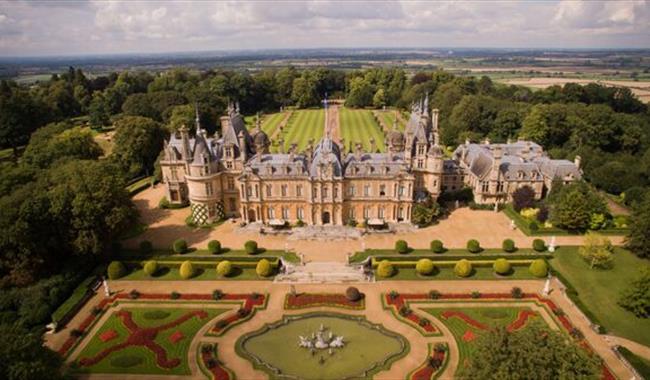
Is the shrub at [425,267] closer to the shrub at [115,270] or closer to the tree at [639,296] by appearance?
the tree at [639,296]

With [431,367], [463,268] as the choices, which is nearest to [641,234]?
[463,268]

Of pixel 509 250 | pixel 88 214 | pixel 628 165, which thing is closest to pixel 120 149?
pixel 88 214

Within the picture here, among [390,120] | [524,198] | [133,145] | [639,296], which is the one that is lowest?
[639,296]

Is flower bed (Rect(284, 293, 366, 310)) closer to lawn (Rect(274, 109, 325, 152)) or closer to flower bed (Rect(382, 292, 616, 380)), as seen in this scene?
flower bed (Rect(382, 292, 616, 380))

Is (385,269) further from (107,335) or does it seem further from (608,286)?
(107,335)

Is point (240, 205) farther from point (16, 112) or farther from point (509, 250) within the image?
point (16, 112)

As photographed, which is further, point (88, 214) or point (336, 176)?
point (336, 176)

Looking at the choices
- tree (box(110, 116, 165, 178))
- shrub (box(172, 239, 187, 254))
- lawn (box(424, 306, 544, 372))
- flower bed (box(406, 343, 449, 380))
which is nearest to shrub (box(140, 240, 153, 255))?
shrub (box(172, 239, 187, 254))
